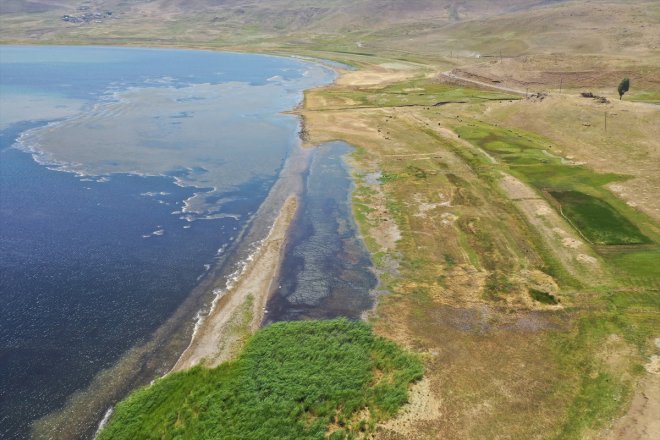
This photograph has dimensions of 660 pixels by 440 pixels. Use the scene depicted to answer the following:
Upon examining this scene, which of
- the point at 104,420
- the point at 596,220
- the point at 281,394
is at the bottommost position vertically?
the point at 104,420

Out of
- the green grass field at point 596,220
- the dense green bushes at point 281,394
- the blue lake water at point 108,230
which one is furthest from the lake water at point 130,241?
the green grass field at point 596,220

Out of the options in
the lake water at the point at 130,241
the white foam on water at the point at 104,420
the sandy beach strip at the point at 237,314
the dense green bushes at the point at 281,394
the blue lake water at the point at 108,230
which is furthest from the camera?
the sandy beach strip at the point at 237,314

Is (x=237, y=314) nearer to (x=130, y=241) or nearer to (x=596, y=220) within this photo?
(x=130, y=241)

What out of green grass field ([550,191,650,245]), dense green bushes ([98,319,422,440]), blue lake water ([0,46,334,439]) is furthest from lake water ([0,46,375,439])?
green grass field ([550,191,650,245])

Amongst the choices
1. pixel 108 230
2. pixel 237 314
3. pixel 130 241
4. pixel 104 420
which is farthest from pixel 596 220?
pixel 108 230

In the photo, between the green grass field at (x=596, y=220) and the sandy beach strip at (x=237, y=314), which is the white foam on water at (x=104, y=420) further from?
the green grass field at (x=596, y=220)

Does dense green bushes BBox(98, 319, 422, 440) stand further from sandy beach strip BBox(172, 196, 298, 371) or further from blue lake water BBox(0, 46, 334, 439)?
blue lake water BBox(0, 46, 334, 439)

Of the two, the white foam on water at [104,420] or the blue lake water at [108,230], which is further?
the blue lake water at [108,230]
